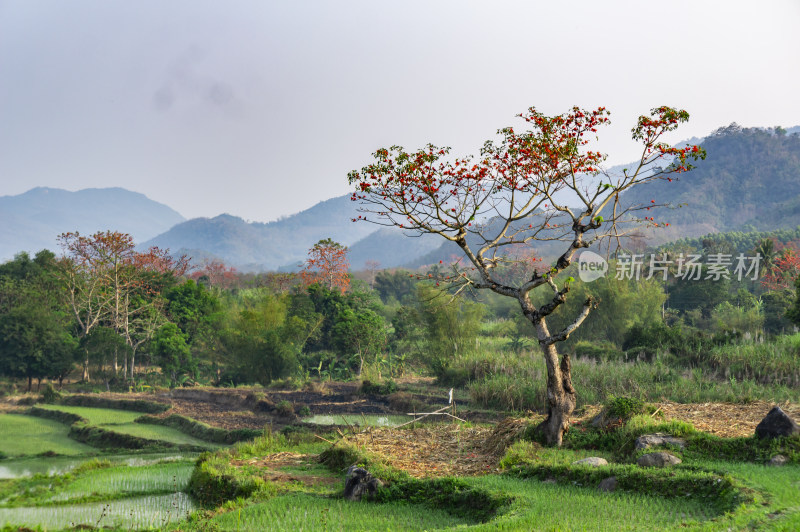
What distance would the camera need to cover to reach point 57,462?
12500 mm

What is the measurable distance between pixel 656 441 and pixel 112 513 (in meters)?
7.26

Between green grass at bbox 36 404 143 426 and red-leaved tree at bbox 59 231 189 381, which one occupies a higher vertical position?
red-leaved tree at bbox 59 231 189 381

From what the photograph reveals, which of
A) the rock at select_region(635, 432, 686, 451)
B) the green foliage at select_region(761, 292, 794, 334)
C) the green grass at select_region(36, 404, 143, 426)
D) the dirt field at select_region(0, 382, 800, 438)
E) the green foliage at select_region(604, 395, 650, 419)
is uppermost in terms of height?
the green foliage at select_region(761, 292, 794, 334)

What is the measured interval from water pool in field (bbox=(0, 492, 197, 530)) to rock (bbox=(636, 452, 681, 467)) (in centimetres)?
562

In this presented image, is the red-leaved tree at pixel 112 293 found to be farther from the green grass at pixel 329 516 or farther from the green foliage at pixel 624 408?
the green foliage at pixel 624 408

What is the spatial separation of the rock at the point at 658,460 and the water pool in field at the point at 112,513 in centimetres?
562

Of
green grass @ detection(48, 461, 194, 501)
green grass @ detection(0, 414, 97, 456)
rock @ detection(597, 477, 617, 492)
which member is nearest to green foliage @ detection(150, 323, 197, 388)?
green grass @ detection(0, 414, 97, 456)

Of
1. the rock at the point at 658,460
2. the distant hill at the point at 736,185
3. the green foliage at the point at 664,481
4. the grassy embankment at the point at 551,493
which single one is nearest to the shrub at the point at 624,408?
the grassy embankment at the point at 551,493

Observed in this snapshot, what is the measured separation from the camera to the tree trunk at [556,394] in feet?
29.2

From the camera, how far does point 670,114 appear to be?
29.5ft

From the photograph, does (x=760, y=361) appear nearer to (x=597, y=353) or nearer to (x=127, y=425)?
(x=597, y=353)

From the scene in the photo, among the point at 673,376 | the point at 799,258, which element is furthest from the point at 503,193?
the point at 799,258

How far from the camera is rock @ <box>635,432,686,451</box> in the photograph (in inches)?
315

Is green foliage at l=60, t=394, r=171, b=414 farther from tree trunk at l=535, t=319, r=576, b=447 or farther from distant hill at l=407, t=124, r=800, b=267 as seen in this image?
distant hill at l=407, t=124, r=800, b=267
